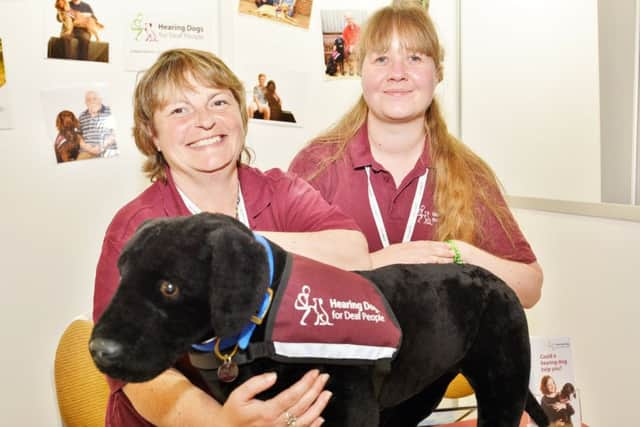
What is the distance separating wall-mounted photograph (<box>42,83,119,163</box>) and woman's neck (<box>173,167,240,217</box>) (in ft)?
3.19

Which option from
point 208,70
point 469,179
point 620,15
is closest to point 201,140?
point 208,70

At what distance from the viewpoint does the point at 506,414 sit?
3.50ft

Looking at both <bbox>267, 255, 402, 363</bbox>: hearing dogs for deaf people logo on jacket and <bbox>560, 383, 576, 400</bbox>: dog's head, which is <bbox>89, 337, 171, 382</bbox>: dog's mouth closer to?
<bbox>267, 255, 402, 363</bbox>: hearing dogs for deaf people logo on jacket

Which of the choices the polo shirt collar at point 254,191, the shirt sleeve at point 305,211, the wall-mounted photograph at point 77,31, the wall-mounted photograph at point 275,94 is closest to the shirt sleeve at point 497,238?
the shirt sleeve at point 305,211

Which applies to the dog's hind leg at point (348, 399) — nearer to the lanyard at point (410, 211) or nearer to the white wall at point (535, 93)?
the lanyard at point (410, 211)

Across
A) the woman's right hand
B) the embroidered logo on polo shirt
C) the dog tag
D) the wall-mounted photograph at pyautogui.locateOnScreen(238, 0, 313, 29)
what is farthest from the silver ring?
the wall-mounted photograph at pyautogui.locateOnScreen(238, 0, 313, 29)

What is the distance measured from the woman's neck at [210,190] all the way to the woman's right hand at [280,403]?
430mm

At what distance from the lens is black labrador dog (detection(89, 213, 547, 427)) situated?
2.53ft

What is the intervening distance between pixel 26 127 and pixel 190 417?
1337mm

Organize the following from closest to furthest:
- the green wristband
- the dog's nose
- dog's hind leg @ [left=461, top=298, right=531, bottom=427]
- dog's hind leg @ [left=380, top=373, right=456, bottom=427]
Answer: the dog's nose → dog's hind leg @ [left=461, top=298, right=531, bottom=427] → dog's hind leg @ [left=380, top=373, right=456, bottom=427] → the green wristband

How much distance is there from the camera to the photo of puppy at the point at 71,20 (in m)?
2.02

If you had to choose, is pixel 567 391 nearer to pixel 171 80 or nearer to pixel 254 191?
pixel 254 191

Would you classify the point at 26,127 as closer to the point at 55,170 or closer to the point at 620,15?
the point at 55,170

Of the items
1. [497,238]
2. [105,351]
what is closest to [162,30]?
[497,238]
